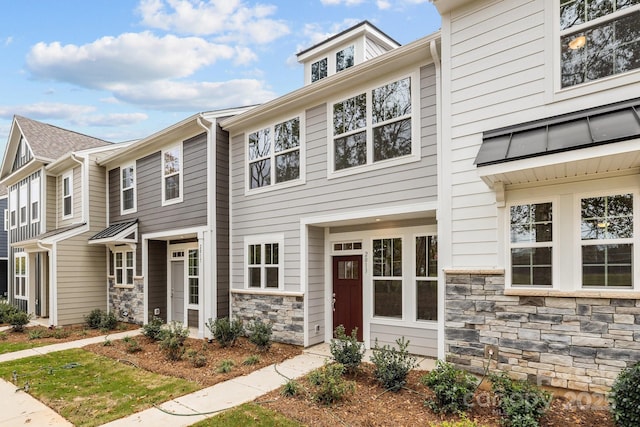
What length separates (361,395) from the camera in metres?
5.20

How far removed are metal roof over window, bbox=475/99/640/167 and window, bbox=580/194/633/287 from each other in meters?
0.92

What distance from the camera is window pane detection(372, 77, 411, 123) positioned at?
657 centimetres

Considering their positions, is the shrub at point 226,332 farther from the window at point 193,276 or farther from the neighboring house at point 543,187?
the neighboring house at point 543,187

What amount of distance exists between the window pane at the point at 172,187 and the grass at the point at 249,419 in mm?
6805

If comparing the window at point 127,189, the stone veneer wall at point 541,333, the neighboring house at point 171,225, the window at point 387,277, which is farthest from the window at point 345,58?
the stone veneer wall at point 541,333

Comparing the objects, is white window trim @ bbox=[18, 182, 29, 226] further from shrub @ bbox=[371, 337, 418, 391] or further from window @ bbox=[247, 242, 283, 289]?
shrub @ bbox=[371, 337, 418, 391]

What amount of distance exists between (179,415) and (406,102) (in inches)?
232

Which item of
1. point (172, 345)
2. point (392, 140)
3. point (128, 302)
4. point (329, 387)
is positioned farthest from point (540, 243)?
point (128, 302)

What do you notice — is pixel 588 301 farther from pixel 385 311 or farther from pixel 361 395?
pixel 385 311

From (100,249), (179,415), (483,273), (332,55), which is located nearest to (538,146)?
(483,273)

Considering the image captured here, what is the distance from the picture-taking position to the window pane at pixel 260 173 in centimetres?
877

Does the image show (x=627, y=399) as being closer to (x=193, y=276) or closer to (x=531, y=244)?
(x=531, y=244)

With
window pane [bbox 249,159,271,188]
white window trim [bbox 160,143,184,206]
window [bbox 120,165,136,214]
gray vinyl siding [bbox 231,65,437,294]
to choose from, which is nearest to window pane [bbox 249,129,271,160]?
window pane [bbox 249,159,271,188]

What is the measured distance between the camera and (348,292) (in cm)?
799
